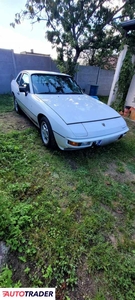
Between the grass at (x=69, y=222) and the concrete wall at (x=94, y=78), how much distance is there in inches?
295

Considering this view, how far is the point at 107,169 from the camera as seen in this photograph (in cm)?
270

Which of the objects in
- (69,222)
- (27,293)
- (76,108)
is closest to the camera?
(27,293)

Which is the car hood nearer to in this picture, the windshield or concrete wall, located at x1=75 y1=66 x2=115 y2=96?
the windshield

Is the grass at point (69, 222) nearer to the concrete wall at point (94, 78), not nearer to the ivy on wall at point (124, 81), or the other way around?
the ivy on wall at point (124, 81)

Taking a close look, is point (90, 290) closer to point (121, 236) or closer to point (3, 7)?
point (121, 236)

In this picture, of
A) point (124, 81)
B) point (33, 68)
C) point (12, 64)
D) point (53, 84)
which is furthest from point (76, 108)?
point (33, 68)

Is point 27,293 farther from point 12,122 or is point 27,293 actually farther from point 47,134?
point 12,122

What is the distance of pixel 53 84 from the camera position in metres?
3.55

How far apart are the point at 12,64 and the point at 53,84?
5.07m

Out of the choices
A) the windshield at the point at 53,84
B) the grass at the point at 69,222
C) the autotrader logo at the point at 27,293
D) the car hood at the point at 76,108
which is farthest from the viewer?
the windshield at the point at 53,84

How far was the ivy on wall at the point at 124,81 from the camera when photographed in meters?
5.16

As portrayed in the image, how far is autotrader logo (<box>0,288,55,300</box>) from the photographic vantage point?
3.84ft

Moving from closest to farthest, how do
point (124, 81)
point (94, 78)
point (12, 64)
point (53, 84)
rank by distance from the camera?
point (53, 84), point (124, 81), point (12, 64), point (94, 78)

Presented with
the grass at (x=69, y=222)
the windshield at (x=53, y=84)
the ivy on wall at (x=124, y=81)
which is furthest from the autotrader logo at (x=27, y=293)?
the ivy on wall at (x=124, y=81)
